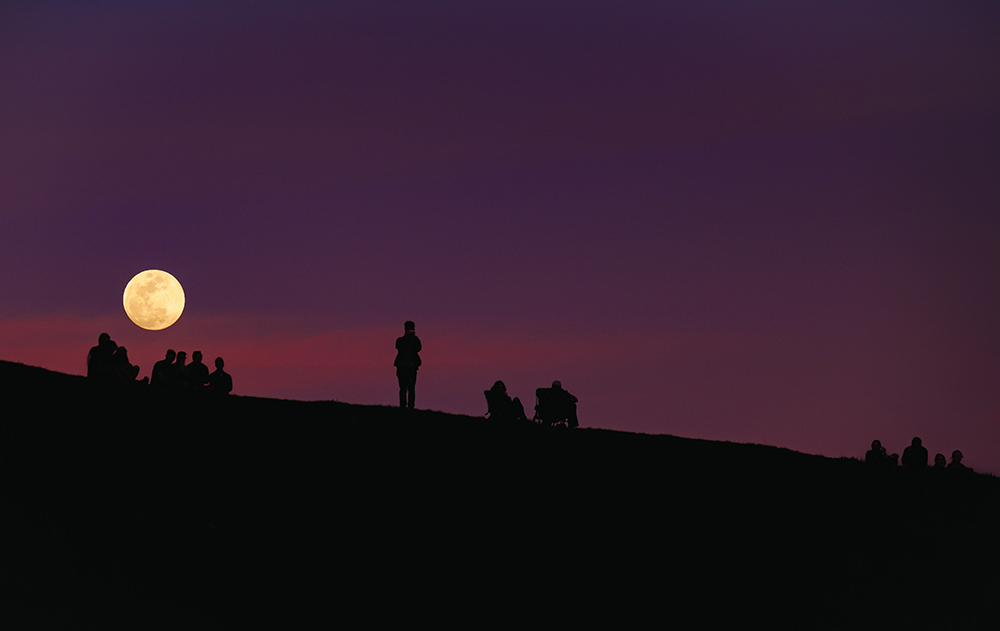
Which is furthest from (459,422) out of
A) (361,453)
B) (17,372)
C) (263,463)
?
(17,372)

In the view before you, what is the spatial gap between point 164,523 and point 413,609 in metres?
4.96

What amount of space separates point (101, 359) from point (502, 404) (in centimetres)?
1053

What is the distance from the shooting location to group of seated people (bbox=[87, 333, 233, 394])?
24.8 m

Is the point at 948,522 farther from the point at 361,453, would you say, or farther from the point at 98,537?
the point at 98,537

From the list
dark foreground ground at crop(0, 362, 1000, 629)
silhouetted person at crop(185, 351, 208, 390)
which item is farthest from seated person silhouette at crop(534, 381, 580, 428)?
silhouetted person at crop(185, 351, 208, 390)

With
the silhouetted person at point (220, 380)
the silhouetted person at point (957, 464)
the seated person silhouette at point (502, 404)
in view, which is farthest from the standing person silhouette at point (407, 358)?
the silhouetted person at point (957, 464)

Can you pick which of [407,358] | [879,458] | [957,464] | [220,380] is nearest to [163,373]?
[220,380]

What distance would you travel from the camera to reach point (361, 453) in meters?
21.7

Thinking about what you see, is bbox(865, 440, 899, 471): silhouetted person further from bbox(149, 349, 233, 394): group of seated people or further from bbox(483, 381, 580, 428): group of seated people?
bbox(149, 349, 233, 394): group of seated people

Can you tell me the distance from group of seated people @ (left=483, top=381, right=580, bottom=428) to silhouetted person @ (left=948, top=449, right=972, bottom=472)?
1044 centimetres

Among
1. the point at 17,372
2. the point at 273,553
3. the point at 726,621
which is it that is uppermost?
the point at 17,372

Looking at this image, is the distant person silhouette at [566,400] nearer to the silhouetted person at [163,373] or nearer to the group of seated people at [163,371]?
the group of seated people at [163,371]

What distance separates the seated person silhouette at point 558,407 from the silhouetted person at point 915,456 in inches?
351

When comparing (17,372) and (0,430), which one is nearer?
(0,430)
